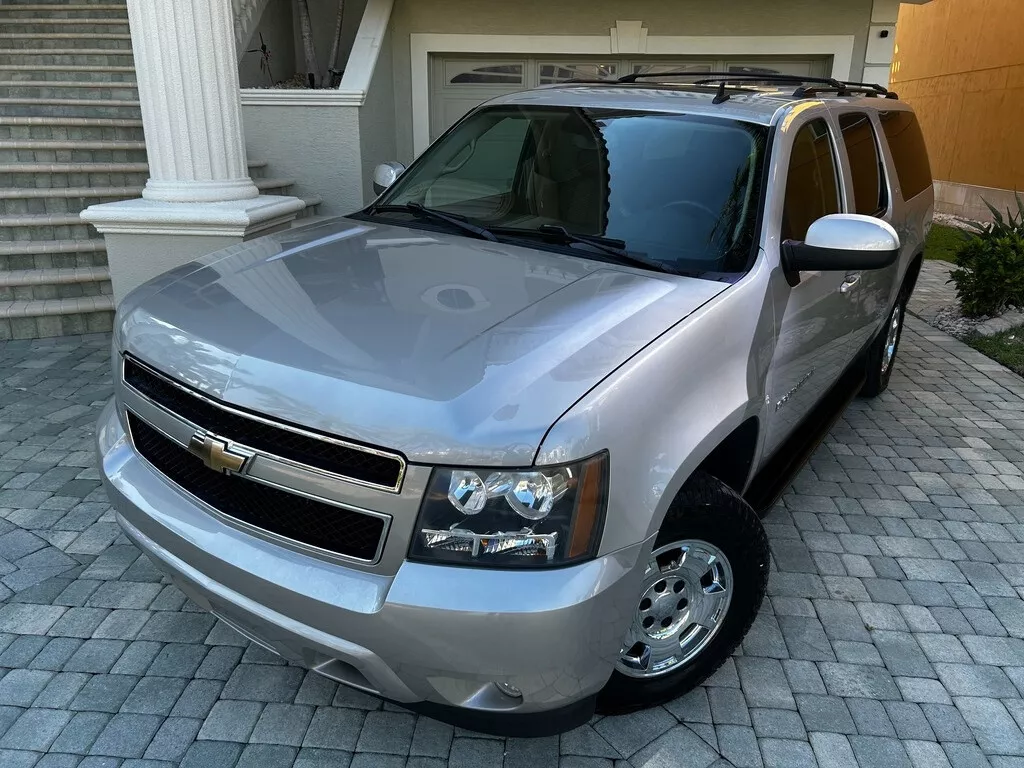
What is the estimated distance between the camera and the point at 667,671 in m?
2.70

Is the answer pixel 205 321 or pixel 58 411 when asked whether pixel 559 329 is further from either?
pixel 58 411

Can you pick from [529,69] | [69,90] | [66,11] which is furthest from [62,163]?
[529,69]

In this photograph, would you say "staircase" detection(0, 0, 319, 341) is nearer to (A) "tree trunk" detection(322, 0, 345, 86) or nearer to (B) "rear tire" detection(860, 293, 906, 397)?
(A) "tree trunk" detection(322, 0, 345, 86)

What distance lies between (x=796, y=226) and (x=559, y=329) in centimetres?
138

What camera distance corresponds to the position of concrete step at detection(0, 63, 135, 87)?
838cm

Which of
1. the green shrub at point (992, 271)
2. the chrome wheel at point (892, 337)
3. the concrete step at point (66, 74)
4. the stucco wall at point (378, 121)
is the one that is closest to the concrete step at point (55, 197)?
the concrete step at point (66, 74)

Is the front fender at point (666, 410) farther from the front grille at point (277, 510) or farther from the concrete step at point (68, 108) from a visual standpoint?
the concrete step at point (68, 108)

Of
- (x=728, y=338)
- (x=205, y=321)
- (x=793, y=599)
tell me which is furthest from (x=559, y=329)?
(x=793, y=599)

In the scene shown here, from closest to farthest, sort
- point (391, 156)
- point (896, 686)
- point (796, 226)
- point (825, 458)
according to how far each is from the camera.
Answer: point (896, 686) → point (796, 226) → point (825, 458) → point (391, 156)

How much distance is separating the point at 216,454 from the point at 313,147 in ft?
21.7

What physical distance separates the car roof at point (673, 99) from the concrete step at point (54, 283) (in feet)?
13.7

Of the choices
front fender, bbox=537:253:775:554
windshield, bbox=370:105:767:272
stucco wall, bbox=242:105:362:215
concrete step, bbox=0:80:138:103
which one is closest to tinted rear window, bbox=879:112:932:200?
windshield, bbox=370:105:767:272

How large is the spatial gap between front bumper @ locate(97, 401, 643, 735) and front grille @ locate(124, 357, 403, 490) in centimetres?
25

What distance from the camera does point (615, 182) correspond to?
327 cm
